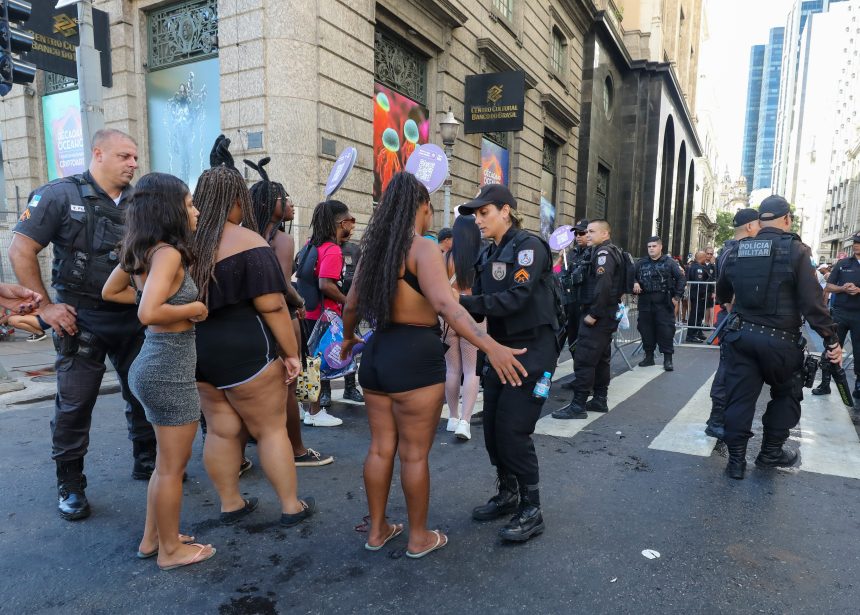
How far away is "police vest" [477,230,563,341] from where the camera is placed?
3.06 metres

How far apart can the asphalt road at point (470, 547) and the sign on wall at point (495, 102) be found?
10.3 metres

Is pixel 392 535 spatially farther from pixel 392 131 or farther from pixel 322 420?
pixel 392 131

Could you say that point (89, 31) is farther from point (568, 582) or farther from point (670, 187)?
point (670, 187)

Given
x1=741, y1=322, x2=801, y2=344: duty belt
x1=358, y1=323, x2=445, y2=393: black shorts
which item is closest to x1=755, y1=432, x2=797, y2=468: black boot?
x1=741, y1=322, x2=801, y2=344: duty belt

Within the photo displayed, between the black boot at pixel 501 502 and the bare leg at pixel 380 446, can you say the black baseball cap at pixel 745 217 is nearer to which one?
the black boot at pixel 501 502

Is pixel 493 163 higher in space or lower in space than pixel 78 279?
higher

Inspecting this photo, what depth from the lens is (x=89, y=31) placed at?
21.5 ft

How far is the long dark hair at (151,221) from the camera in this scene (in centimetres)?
245

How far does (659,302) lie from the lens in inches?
346

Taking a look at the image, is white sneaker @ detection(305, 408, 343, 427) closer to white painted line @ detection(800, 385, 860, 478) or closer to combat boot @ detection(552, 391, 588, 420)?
combat boot @ detection(552, 391, 588, 420)

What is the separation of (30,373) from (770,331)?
26.2 ft

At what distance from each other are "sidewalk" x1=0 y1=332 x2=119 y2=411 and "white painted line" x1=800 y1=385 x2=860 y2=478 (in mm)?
6908

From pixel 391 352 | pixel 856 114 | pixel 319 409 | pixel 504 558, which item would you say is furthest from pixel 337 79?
pixel 856 114

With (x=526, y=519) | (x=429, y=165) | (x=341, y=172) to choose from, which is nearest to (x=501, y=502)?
(x=526, y=519)
